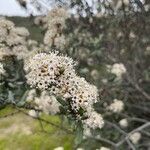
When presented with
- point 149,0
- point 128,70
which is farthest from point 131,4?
point 128,70

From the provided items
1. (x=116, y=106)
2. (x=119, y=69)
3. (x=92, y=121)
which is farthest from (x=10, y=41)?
(x=116, y=106)

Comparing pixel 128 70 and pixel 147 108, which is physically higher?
pixel 128 70

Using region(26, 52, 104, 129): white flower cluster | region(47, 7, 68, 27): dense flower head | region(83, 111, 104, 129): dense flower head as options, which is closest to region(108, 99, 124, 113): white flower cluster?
region(47, 7, 68, 27): dense flower head

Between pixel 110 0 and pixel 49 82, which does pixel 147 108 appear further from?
pixel 49 82

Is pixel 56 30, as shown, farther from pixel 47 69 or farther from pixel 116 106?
pixel 116 106

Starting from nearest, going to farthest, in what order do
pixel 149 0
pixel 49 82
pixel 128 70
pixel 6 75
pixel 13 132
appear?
pixel 49 82, pixel 6 75, pixel 149 0, pixel 13 132, pixel 128 70

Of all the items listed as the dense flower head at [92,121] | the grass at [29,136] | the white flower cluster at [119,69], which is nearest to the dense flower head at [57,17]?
the dense flower head at [92,121]
